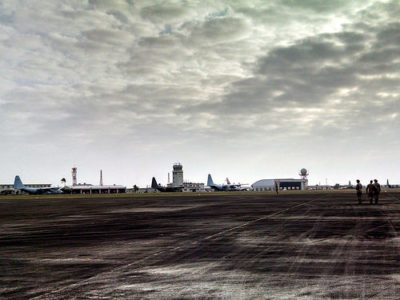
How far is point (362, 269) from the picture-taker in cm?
902

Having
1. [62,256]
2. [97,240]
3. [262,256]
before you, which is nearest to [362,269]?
[262,256]

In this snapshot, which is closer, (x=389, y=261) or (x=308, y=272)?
(x=308, y=272)

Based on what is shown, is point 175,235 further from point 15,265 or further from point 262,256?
point 15,265

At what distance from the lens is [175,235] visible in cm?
1585

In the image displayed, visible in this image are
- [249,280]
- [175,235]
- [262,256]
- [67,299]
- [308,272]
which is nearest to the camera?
[67,299]

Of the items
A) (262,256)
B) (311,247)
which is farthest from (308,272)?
(311,247)

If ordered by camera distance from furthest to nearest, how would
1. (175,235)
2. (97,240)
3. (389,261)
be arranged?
1. (175,235)
2. (97,240)
3. (389,261)

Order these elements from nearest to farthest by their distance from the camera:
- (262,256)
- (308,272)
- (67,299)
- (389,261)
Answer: (67,299), (308,272), (389,261), (262,256)

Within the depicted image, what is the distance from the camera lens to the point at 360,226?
18516mm

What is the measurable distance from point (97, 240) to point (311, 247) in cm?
718

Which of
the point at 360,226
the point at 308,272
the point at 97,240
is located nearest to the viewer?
the point at 308,272

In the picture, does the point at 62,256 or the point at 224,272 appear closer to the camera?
the point at 224,272

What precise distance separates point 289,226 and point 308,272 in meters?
10.4

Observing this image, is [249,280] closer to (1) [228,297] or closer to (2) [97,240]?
(1) [228,297]
